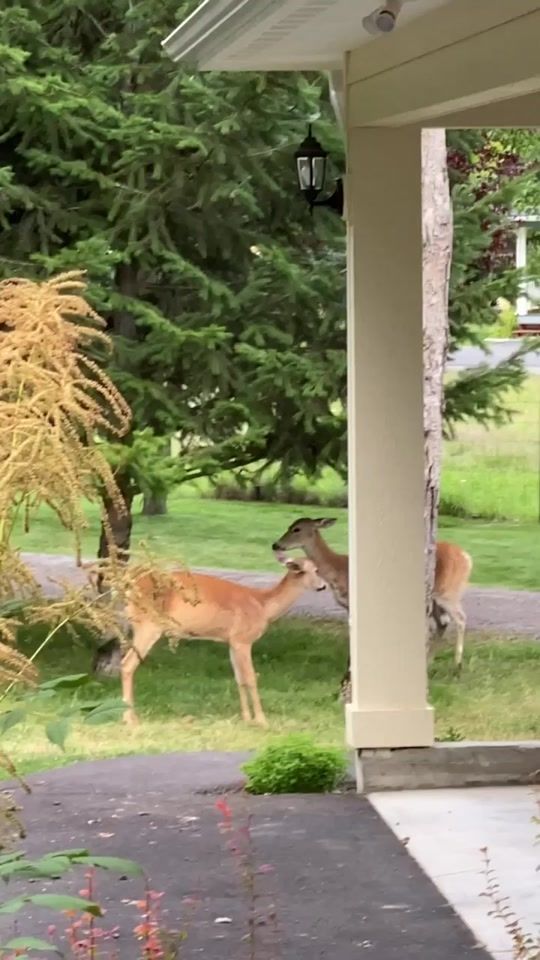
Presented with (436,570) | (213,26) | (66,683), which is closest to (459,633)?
(436,570)

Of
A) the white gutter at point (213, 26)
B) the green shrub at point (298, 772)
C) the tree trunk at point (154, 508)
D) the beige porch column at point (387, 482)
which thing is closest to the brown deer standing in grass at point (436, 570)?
the tree trunk at point (154, 508)

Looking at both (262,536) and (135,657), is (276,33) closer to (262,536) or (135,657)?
(135,657)

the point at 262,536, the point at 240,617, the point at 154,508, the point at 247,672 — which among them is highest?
the point at 154,508

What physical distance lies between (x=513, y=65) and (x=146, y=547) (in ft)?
5.32

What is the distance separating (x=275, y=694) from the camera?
22.9 feet

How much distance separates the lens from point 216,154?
6559mm

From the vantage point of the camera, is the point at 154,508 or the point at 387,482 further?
the point at 154,508

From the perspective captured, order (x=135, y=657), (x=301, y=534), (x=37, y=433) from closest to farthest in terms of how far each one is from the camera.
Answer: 1. (x=37, y=433)
2. (x=135, y=657)
3. (x=301, y=534)

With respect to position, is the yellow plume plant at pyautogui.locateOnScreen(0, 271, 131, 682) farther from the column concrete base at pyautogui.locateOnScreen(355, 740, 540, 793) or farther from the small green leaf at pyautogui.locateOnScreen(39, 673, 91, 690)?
the column concrete base at pyautogui.locateOnScreen(355, 740, 540, 793)

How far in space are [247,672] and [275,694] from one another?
1.05 feet

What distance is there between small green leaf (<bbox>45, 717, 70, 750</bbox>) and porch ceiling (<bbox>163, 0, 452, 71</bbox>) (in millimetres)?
2026

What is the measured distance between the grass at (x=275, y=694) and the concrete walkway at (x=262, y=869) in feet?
3.07

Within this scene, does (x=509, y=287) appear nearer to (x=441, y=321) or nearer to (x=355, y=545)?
(x=441, y=321)

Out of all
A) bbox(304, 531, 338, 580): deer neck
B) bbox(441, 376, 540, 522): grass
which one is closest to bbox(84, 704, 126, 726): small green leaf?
bbox(304, 531, 338, 580): deer neck
